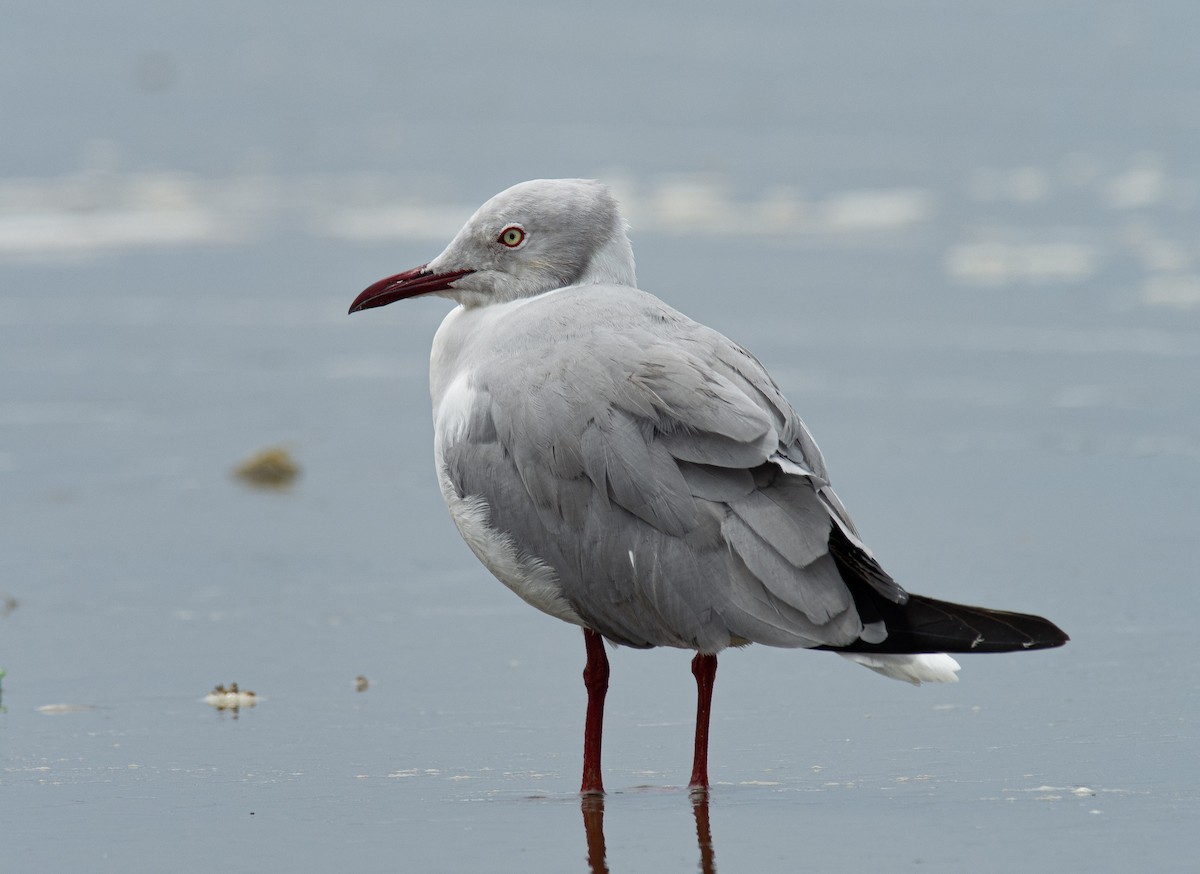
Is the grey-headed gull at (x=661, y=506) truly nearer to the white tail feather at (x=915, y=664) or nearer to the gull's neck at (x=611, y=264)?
the white tail feather at (x=915, y=664)

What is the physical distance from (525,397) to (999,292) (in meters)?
7.90

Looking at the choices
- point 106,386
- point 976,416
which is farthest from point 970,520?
point 106,386

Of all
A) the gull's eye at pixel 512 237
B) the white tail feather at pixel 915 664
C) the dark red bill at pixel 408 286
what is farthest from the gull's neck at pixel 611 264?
the white tail feather at pixel 915 664

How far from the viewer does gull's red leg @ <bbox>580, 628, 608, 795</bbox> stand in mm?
4590

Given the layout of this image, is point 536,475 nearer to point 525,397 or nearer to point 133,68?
point 525,397

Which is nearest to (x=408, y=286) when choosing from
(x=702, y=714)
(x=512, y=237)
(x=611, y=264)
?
(x=512, y=237)

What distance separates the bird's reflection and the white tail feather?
47 centimetres

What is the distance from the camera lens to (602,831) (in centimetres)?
431

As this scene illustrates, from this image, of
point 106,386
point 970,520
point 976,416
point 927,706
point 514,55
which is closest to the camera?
point 927,706

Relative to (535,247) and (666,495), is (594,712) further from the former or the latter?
(535,247)

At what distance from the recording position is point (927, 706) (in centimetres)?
527

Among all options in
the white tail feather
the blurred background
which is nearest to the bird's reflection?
the blurred background

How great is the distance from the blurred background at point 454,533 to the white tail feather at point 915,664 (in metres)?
0.29

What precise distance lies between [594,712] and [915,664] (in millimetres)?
812
